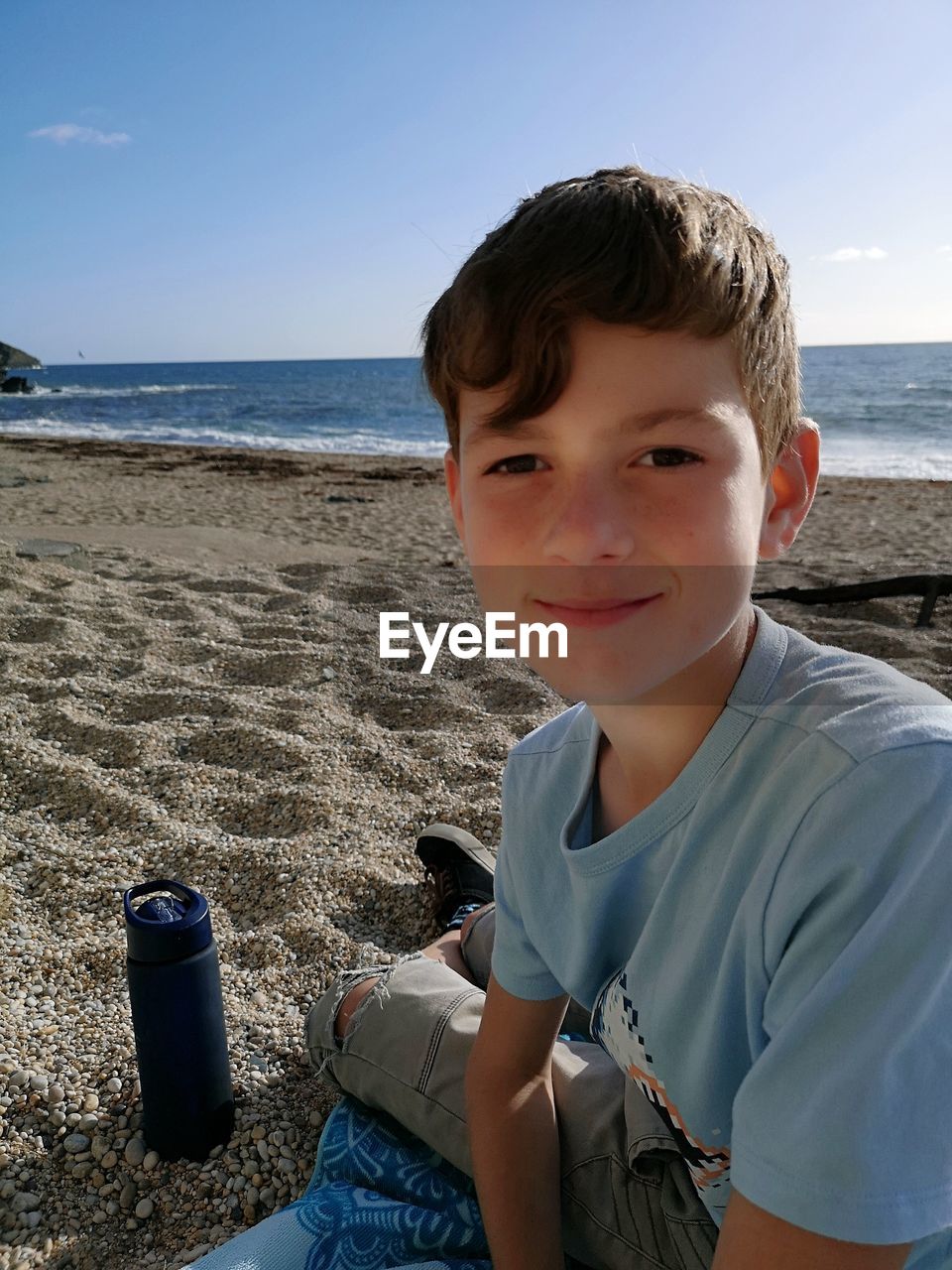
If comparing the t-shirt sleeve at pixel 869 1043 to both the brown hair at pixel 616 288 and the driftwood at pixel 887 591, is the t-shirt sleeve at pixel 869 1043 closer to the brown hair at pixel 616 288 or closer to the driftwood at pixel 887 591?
the brown hair at pixel 616 288

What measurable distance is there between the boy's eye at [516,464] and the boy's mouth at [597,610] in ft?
0.56

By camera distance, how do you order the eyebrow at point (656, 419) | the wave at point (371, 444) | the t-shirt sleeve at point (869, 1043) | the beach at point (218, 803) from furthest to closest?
the wave at point (371, 444)
the beach at point (218, 803)
the eyebrow at point (656, 419)
the t-shirt sleeve at point (869, 1043)

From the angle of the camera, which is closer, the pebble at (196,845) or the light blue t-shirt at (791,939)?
the light blue t-shirt at (791,939)

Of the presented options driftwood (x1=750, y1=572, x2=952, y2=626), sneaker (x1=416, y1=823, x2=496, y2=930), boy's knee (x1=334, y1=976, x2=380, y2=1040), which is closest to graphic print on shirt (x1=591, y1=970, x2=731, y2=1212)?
boy's knee (x1=334, y1=976, x2=380, y2=1040)

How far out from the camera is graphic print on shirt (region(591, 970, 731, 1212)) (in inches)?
45.6

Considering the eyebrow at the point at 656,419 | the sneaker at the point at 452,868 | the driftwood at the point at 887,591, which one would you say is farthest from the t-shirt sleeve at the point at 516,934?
the driftwood at the point at 887,591

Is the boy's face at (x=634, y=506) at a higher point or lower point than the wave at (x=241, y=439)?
higher

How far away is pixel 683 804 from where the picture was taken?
3.60 ft

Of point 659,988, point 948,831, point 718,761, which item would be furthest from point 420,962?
point 948,831

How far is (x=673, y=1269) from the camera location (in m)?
1.34

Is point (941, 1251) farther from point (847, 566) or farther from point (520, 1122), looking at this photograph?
point (847, 566)

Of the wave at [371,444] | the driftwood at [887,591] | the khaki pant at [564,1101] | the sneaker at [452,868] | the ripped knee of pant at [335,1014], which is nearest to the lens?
the khaki pant at [564,1101]

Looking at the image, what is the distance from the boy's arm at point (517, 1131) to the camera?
137cm

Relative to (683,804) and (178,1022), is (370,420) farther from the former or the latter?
(683,804)
